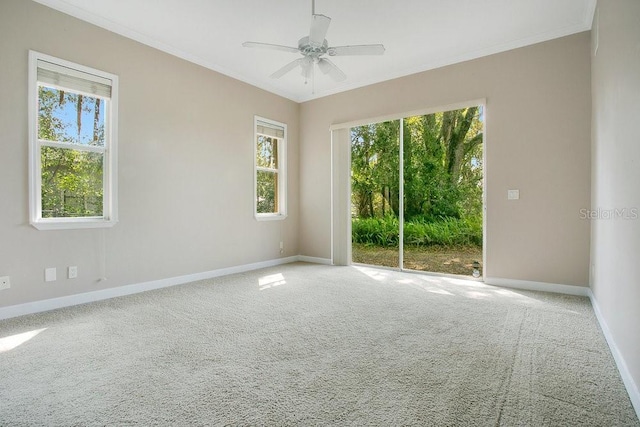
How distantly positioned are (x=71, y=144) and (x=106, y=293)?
5.04 ft

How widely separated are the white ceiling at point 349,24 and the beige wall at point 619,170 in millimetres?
649

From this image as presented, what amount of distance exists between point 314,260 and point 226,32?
143 inches

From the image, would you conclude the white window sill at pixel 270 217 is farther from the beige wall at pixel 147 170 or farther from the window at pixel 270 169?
the beige wall at pixel 147 170

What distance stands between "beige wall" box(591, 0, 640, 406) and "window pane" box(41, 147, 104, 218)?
430 centimetres

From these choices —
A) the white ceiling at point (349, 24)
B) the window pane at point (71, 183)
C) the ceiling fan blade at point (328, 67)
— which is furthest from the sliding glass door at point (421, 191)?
the window pane at point (71, 183)

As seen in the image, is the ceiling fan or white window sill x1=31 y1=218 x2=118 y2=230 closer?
the ceiling fan

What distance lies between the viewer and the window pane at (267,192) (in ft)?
17.0

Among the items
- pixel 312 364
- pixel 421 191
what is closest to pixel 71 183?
pixel 312 364

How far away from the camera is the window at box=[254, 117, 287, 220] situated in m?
5.15

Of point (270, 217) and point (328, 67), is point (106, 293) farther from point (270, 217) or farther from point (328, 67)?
point (328, 67)

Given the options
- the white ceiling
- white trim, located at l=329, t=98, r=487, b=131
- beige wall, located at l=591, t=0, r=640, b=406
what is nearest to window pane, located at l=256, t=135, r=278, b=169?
white trim, located at l=329, t=98, r=487, b=131

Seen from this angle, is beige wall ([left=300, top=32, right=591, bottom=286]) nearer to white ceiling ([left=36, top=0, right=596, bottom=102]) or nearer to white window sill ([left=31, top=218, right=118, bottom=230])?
white ceiling ([left=36, top=0, right=596, bottom=102])

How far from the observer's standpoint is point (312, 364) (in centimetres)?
198

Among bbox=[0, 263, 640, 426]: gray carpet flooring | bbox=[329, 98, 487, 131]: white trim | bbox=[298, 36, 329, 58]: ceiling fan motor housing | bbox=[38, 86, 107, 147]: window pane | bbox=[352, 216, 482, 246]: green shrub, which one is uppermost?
bbox=[298, 36, 329, 58]: ceiling fan motor housing
